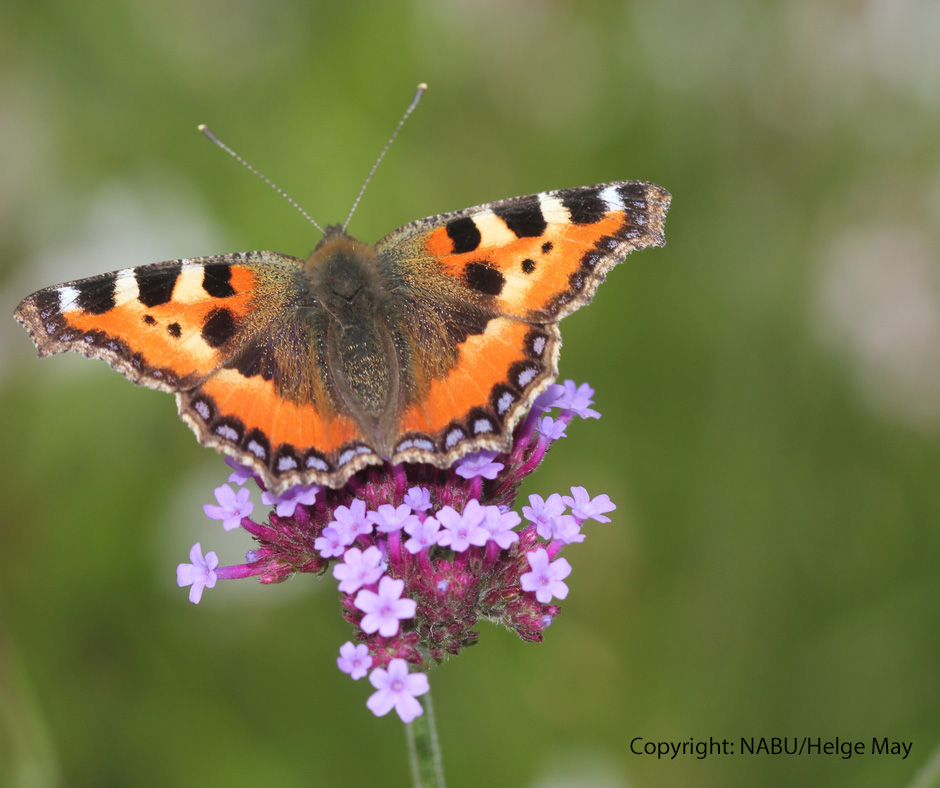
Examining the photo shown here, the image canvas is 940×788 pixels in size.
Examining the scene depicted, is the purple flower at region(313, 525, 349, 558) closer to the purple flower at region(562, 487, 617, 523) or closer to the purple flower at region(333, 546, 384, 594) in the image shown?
the purple flower at region(333, 546, 384, 594)

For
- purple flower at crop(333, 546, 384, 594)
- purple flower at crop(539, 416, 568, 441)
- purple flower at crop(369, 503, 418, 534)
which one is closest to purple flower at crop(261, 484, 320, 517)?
purple flower at crop(369, 503, 418, 534)

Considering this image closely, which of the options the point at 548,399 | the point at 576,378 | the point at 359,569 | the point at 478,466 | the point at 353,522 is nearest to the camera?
the point at 359,569

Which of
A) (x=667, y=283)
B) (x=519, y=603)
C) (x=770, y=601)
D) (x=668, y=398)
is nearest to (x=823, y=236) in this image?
(x=667, y=283)

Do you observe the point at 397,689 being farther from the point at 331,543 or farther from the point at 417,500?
the point at 417,500

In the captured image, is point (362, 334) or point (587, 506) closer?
point (587, 506)

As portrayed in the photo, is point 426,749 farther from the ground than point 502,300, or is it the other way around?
point 502,300

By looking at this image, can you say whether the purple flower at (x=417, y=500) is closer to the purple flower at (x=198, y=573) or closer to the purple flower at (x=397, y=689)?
the purple flower at (x=397, y=689)

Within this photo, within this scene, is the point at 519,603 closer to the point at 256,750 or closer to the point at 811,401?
the point at 256,750

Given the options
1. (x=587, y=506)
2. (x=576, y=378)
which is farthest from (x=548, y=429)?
(x=576, y=378)

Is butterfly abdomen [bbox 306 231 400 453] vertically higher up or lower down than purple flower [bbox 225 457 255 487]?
higher up
